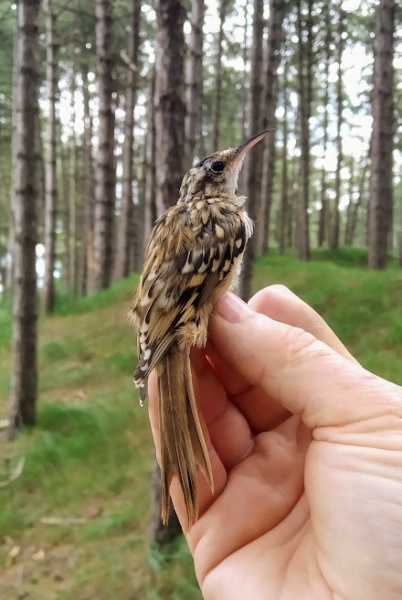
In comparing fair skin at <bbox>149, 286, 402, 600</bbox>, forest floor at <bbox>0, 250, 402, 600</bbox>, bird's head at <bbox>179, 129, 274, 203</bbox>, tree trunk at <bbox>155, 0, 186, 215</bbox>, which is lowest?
forest floor at <bbox>0, 250, 402, 600</bbox>

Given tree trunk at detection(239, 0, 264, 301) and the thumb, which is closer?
the thumb

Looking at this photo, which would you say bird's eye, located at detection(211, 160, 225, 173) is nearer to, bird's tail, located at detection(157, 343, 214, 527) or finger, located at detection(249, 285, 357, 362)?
finger, located at detection(249, 285, 357, 362)

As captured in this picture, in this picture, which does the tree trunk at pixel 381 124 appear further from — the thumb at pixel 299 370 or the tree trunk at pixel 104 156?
the thumb at pixel 299 370

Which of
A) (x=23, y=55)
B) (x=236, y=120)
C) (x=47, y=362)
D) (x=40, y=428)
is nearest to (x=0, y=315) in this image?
(x=47, y=362)

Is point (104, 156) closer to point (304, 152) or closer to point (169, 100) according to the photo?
point (304, 152)

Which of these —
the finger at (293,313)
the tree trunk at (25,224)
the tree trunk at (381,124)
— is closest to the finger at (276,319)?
the finger at (293,313)

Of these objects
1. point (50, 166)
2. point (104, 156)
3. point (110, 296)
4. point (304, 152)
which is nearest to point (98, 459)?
point (110, 296)

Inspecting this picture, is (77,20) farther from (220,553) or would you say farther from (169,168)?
(220,553)

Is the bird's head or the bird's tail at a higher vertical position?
the bird's head

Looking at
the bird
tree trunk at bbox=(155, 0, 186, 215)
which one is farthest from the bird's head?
tree trunk at bbox=(155, 0, 186, 215)
